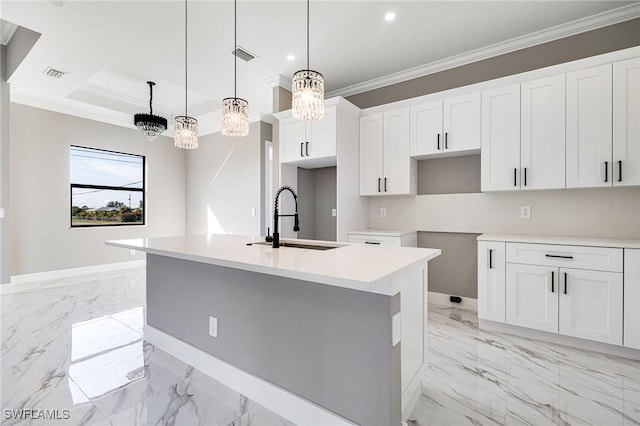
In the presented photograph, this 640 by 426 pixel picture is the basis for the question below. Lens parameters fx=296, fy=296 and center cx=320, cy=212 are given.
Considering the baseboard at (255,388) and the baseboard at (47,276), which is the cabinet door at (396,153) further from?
the baseboard at (47,276)

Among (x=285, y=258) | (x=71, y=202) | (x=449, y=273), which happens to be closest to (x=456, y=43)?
(x=449, y=273)

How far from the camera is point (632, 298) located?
7.27 feet

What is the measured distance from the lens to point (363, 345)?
4.50 feet

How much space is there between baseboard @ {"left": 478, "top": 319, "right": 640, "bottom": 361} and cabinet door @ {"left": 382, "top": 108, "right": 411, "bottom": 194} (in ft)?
5.35

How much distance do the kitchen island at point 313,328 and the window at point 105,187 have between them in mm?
4142

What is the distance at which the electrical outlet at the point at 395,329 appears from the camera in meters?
1.30

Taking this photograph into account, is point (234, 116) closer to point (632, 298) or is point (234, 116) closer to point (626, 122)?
point (626, 122)

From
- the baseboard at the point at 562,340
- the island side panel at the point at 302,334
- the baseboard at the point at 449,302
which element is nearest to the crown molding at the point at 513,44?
the baseboard at the point at 449,302

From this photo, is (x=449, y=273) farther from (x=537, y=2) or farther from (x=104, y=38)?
(x=104, y=38)

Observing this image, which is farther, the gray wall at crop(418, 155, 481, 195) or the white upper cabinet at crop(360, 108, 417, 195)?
the white upper cabinet at crop(360, 108, 417, 195)

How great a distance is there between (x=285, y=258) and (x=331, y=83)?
10.8 ft

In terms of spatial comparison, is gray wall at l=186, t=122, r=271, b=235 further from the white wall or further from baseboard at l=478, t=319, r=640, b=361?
baseboard at l=478, t=319, r=640, b=361

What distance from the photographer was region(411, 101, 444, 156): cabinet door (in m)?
3.28

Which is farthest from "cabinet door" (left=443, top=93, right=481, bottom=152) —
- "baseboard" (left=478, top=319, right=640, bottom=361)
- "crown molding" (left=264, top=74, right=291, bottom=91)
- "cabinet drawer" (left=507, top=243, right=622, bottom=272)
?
"crown molding" (left=264, top=74, right=291, bottom=91)
